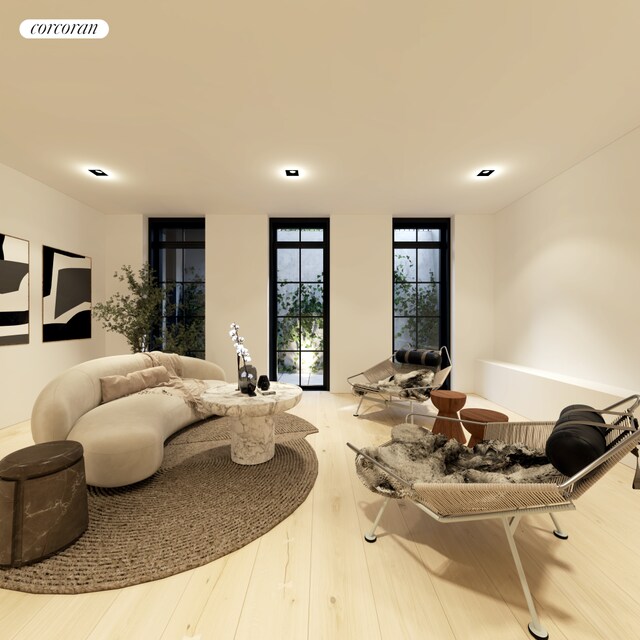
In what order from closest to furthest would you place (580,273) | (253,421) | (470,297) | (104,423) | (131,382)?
1. (104,423)
2. (253,421)
3. (131,382)
4. (580,273)
5. (470,297)

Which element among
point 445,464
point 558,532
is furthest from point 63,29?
point 558,532

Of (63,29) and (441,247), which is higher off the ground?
(63,29)

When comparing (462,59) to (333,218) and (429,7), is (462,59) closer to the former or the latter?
(429,7)

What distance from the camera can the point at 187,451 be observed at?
2.89 m

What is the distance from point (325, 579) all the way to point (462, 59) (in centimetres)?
295

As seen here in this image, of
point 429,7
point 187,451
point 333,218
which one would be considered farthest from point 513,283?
point 187,451

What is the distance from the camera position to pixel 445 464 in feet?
6.09

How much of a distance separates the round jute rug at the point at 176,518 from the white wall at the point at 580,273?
2958mm

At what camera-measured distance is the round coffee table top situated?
2.41m

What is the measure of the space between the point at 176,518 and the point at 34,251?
12.1 ft

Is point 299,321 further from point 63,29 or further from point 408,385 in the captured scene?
point 63,29

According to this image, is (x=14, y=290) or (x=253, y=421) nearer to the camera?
(x=253, y=421)

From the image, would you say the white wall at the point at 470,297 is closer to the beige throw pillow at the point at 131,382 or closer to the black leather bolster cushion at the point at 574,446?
the black leather bolster cushion at the point at 574,446

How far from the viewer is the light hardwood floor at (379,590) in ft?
4.13
